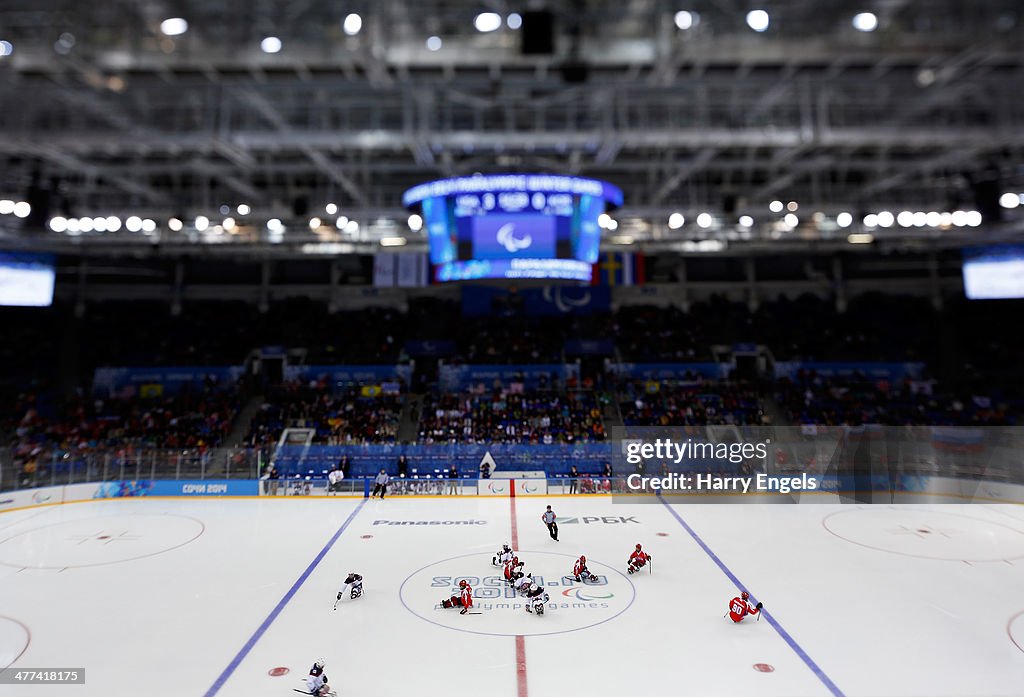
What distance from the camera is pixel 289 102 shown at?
510 inches

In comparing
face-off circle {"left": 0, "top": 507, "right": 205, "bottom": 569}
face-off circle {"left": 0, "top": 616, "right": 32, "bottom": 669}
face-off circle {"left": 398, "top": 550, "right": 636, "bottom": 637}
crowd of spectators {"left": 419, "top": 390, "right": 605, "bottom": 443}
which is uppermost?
crowd of spectators {"left": 419, "top": 390, "right": 605, "bottom": 443}

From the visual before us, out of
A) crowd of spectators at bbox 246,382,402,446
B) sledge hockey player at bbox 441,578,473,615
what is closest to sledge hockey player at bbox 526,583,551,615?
sledge hockey player at bbox 441,578,473,615

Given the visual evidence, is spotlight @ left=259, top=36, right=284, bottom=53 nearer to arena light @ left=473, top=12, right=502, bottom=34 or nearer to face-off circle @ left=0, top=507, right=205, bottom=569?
arena light @ left=473, top=12, right=502, bottom=34

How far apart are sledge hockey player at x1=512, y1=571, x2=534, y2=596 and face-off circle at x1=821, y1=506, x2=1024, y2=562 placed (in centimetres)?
758

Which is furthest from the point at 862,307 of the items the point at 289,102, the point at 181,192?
the point at 181,192

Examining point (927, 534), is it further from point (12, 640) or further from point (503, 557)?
point (12, 640)

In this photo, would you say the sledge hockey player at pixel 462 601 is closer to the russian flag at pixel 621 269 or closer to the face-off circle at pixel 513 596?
the face-off circle at pixel 513 596

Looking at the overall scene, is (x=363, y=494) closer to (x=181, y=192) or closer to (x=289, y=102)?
(x=289, y=102)

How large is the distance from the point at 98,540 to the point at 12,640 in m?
5.60

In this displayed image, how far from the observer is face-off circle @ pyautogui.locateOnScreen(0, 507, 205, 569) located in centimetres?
1162

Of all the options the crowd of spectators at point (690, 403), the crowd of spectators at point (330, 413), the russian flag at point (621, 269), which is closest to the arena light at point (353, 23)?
the crowd of spectators at point (330, 413)

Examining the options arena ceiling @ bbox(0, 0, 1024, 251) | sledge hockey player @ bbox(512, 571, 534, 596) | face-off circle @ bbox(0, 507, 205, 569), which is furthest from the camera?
face-off circle @ bbox(0, 507, 205, 569)

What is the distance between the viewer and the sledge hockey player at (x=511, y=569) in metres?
9.55

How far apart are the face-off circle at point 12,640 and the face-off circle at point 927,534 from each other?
1414 centimetres
